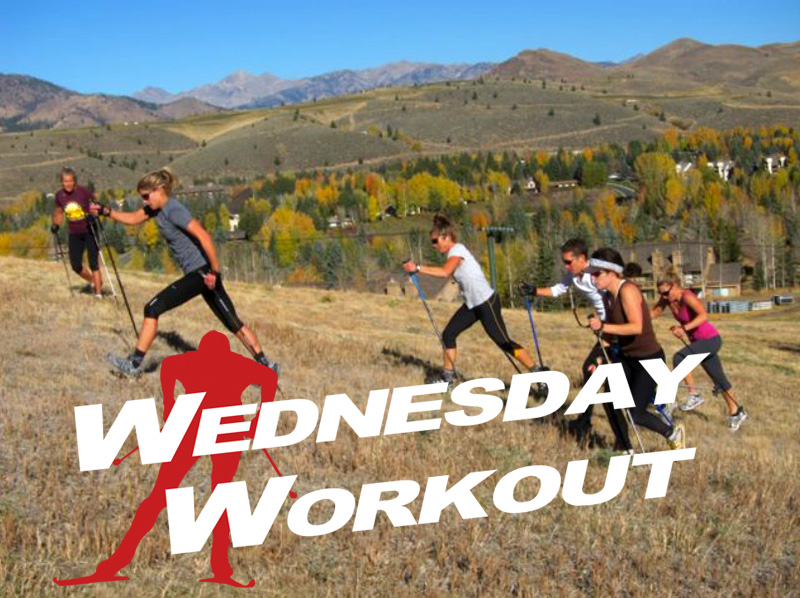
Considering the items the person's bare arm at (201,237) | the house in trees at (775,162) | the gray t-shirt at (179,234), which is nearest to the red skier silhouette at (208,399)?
the person's bare arm at (201,237)

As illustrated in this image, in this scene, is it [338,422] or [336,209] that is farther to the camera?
[336,209]

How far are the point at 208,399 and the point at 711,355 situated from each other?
24.0 feet

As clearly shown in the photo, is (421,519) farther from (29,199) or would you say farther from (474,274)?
(29,199)

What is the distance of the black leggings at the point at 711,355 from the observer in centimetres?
1138

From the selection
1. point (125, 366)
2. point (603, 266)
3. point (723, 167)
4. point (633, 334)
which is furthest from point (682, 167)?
point (125, 366)

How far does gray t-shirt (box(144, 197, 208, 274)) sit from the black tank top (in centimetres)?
436

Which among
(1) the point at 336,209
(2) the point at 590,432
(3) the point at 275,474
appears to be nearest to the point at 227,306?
(3) the point at 275,474

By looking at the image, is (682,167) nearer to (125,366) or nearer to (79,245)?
(79,245)

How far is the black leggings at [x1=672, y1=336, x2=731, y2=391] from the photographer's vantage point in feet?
37.3

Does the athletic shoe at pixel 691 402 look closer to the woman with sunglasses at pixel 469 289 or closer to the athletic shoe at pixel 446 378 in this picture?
the woman with sunglasses at pixel 469 289

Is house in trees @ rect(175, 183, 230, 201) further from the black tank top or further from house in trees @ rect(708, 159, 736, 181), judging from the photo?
the black tank top

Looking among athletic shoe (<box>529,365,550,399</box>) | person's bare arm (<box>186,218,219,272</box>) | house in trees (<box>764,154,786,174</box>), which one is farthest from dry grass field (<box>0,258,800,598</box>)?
house in trees (<box>764,154,786,174</box>)

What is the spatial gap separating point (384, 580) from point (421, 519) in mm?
1061

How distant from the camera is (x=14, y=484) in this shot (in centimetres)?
639
